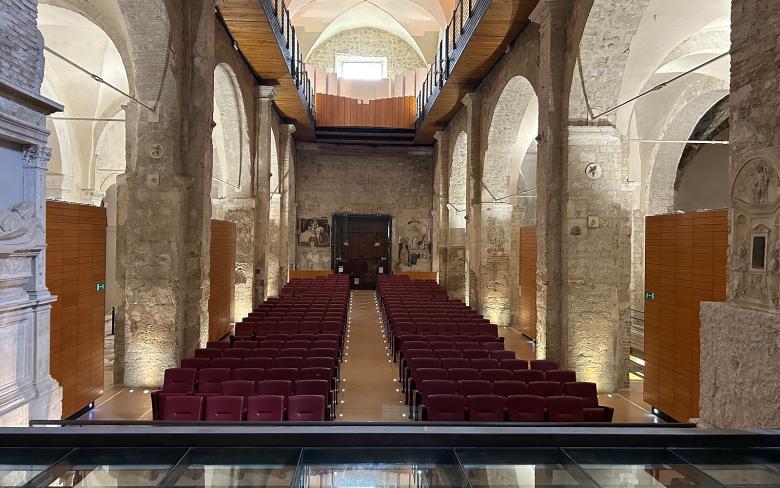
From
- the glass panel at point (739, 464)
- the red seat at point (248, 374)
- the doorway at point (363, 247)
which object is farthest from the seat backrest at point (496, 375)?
the doorway at point (363, 247)

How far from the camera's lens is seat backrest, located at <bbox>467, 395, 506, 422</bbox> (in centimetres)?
622

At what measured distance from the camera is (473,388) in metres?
6.94

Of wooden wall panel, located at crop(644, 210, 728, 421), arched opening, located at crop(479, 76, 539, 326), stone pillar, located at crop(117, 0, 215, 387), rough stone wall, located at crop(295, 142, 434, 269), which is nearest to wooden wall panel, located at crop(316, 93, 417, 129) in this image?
rough stone wall, located at crop(295, 142, 434, 269)

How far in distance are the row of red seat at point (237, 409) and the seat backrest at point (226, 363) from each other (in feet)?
6.02

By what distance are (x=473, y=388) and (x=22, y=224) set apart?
5166 mm

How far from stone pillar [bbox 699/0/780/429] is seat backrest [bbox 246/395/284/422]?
4.19 metres

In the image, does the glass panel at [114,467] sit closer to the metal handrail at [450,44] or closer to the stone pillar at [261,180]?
the metal handrail at [450,44]

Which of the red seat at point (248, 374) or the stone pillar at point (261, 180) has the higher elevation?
the stone pillar at point (261, 180)

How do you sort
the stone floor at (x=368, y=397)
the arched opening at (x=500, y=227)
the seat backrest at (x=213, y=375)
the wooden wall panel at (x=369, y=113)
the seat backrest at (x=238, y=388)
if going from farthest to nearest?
1. the wooden wall panel at (x=369, y=113)
2. the arched opening at (x=500, y=227)
3. the stone floor at (x=368, y=397)
4. the seat backrest at (x=213, y=375)
5. the seat backrest at (x=238, y=388)

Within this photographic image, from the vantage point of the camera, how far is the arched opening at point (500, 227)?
1533 centimetres

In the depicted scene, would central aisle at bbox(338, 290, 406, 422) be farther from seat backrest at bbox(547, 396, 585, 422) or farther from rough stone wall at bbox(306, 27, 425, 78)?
rough stone wall at bbox(306, 27, 425, 78)

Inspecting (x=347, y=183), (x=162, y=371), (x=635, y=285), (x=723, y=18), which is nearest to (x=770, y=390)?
(x=162, y=371)

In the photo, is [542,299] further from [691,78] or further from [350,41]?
[350,41]

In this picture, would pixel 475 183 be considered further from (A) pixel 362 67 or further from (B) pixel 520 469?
(A) pixel 362 67
